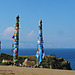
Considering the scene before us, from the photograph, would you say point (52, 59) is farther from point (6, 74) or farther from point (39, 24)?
point (6, 74)

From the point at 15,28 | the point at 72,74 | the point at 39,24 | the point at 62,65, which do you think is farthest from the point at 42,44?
the point at 62,65

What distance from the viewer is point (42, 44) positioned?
25297 mm

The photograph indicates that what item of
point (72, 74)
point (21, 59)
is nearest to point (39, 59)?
point (72, 74)

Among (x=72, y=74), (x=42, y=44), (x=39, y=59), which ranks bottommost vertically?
(x=72, y=74)

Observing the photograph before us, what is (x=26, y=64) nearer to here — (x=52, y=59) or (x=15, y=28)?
(x=15, y=28)

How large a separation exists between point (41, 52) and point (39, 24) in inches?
159

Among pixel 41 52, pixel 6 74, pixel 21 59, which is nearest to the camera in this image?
pixel 6 74

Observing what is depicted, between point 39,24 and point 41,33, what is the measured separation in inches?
52.6

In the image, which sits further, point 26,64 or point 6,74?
point 26,64

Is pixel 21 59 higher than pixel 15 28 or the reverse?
the reverse

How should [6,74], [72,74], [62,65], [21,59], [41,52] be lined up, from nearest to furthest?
1. [6,74]
2. [72,74]
3. [41,52]
4. [21,59]
5. [62,65]

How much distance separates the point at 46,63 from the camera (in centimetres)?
4041

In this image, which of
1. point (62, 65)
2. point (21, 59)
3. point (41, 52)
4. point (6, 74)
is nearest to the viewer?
point (6, 74)

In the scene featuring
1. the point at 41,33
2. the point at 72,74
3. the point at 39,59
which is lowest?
the point at 72,74
